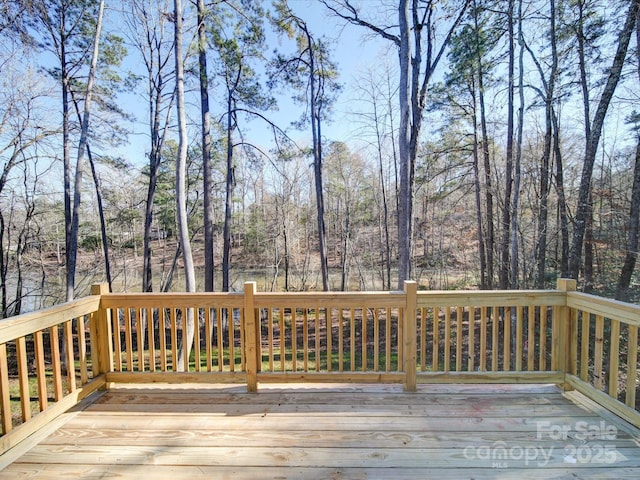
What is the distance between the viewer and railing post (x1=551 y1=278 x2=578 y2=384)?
2480 millimetres

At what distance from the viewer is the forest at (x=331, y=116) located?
585 centimetres

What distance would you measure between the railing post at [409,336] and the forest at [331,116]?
3254mm

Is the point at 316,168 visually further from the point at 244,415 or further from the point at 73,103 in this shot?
the point at 244,415

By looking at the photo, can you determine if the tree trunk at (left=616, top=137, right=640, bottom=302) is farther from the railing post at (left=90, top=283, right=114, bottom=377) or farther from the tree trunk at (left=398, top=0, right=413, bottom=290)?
the railing post at (left=90, top=283, right=114, bottom=377)

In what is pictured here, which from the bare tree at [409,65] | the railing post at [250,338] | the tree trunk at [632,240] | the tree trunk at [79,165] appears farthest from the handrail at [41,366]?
the tree trunk at [632,240]

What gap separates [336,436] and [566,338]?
2.14m

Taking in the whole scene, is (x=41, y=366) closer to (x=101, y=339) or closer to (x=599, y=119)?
(x=101, y=339)

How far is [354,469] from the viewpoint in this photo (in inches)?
64.2

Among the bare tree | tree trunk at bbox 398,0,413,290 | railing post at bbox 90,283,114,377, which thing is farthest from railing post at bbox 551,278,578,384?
railing post at bbox 90,283,114,377

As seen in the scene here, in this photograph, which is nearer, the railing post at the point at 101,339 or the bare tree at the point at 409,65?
the railing post at the point at 101,339

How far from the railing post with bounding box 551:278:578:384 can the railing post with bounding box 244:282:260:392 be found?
2595mm

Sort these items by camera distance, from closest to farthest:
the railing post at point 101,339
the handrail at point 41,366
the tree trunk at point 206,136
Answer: the handrail at point 41,366 → the railing post at point 101,339 → the tree trunk at point 206,136

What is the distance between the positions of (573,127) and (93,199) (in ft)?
53.3

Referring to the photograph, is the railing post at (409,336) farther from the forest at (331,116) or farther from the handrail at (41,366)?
the forest at (331,116)
